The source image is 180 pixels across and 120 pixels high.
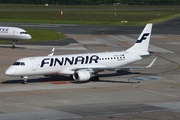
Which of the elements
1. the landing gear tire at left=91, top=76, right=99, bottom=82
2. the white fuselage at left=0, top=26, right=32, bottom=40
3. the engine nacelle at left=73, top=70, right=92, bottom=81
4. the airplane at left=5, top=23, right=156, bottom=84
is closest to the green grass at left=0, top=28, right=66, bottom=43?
the white fuselage at left=0, top=26, right=32, bottom=40

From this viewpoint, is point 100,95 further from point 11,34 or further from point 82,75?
point 11,34

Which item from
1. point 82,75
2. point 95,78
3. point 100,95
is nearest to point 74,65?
point 82,75

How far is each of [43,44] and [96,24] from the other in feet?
162

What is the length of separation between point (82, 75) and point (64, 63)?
2.69m

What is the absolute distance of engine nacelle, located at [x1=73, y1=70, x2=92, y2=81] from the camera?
5712cm

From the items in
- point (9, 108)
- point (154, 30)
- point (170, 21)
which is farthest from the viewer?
point (170, 21)

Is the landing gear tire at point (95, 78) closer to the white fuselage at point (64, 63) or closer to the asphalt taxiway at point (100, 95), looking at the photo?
the asphalt taxiway at point (100, 95)

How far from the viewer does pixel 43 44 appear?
330 feet

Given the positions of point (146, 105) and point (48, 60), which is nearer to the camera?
point (146, 105)

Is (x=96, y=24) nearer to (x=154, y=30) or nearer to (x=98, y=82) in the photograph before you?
(x=154, y=30)

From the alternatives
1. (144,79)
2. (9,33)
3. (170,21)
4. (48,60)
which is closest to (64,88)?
(48,60)

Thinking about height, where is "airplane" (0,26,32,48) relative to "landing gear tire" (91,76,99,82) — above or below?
above

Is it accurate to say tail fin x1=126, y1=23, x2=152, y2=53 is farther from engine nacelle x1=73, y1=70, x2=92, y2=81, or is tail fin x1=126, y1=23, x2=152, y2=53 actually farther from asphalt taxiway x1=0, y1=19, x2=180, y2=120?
engine nacelle x1=73, y1=70, x2=92, y2=81

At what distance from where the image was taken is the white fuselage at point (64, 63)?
5612 centimetres
